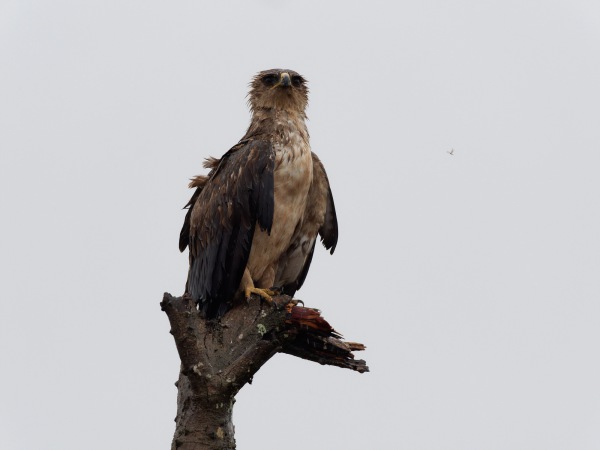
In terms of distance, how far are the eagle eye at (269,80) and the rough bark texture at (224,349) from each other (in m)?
2.68

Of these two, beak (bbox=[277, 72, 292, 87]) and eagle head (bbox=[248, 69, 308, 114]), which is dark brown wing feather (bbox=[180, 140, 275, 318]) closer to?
eagle head (bbox=[248, 69, 308, 114])

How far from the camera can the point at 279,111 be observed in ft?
30.2

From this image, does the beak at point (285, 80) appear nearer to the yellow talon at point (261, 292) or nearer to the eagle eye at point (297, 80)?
the eagle eye at point (297, 80)

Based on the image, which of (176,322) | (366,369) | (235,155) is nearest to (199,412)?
(176,322)

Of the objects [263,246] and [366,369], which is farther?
[263,246]

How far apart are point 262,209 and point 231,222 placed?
0.32 meters

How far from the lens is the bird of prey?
8.30 metres

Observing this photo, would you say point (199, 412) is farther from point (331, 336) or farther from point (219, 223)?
point (219, 223)

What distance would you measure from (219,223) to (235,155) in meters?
0.67

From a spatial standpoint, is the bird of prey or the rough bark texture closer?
the rough bark texture

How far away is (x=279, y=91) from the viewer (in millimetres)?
9266

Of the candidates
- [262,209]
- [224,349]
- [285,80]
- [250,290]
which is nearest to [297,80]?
[285,80]

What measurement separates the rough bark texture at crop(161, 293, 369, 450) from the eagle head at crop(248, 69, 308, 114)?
2432 millimetres

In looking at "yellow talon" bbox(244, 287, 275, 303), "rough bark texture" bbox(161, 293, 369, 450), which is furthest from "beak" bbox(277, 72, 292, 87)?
"rough bark texture" bbox(161, 293, 369, 450)
